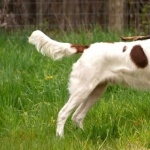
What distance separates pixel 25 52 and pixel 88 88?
9.26 feet

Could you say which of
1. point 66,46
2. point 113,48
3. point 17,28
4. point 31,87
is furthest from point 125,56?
point 17,28

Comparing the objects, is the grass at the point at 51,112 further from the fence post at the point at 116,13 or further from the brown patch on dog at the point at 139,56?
the fence post at the point at 116,13

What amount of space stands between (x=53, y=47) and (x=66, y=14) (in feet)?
19.0

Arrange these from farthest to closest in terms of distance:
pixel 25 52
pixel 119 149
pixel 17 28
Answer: pixel 17 28 < pixel 25 52 < pixel 119 149

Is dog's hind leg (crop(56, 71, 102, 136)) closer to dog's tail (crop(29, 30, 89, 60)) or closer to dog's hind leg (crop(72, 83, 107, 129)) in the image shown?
dog's hind leg (crop(72, 83, 107, 129))

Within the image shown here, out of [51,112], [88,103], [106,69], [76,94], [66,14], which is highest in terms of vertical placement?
[66,14]

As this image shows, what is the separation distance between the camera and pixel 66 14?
42.8ft

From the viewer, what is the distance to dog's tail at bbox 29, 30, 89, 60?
722 centimetres

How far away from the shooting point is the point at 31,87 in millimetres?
8344

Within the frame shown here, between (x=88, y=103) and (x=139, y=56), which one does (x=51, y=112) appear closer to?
(x=88, y=103)

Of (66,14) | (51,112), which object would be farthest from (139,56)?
(66,14)

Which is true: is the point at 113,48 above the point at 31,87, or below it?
above

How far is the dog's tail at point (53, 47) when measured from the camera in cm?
722

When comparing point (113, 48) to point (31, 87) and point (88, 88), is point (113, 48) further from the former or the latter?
point (31, 87)
